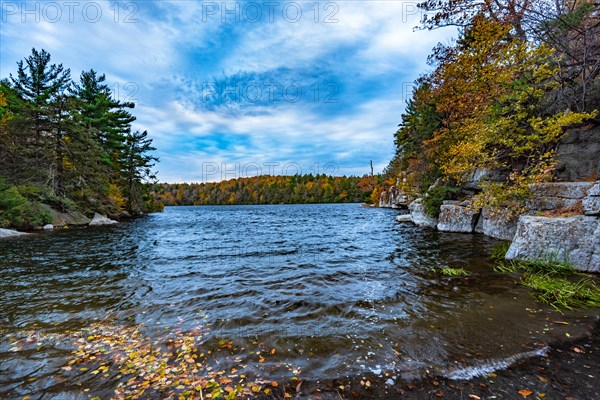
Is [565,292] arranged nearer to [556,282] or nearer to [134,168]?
[556,282]

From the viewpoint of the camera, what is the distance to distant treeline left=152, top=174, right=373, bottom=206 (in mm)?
129500

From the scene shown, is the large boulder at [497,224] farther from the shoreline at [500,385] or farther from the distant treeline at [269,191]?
the distant treeline at [269,191]

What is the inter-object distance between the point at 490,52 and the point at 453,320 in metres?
13.4

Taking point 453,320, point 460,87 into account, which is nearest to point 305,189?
point 460,87

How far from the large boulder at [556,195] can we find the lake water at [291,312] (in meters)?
3.87

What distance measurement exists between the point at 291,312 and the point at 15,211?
2524 centimetres

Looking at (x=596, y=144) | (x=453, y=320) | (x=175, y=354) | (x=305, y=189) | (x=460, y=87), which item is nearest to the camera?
(x=175, y=354)

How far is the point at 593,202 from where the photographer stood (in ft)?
26.5

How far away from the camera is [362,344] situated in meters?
4.73

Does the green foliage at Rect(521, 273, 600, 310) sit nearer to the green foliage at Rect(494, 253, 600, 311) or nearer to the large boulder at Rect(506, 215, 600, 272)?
the green foliage at Rect(494, 253, 600, 311)

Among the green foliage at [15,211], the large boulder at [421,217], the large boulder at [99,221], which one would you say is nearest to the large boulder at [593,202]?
the large boulder at [421,217]

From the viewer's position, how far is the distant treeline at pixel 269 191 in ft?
425

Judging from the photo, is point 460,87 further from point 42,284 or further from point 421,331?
point 42,284

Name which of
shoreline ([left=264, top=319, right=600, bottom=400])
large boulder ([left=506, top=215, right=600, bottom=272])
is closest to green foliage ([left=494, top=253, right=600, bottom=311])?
large boulder ([left=506, top=215, right=600, bottom=272])
